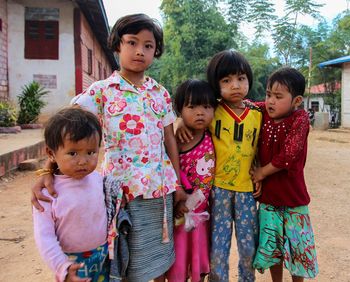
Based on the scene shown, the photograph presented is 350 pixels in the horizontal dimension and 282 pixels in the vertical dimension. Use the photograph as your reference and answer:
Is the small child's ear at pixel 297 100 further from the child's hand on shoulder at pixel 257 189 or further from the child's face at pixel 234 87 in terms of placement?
the child's hand on shoulder at pixel 257 189

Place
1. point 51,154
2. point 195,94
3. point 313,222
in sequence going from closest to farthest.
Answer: point 51,154 → point 195,94 → point 313,222

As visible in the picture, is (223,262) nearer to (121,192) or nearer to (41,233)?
(121,192)

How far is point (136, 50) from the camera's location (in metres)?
1.56

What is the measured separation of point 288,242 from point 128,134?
103 cm

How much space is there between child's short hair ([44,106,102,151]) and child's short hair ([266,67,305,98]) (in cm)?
103

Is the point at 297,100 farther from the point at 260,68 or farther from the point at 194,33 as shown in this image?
the point at 260,68

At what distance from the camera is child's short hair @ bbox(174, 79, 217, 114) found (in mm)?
1771

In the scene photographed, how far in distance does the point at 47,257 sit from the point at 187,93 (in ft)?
3.36

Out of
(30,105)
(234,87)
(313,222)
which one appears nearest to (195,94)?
(234,87)

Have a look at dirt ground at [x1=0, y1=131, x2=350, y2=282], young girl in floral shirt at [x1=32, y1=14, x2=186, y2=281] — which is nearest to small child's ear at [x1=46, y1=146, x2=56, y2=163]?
young girl in floral shirt at [x1=32, y1=14, x2=186, y2=281]

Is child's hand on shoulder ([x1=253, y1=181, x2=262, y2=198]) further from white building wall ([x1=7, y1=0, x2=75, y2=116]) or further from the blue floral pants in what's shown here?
white building wall ([x1=7, y1=0, x2=75, y2=116])

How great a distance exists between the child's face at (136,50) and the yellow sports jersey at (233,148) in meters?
0.53

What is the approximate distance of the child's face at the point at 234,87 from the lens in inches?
71.5

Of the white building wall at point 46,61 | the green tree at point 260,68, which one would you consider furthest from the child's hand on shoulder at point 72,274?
the green tree at point 260,68
